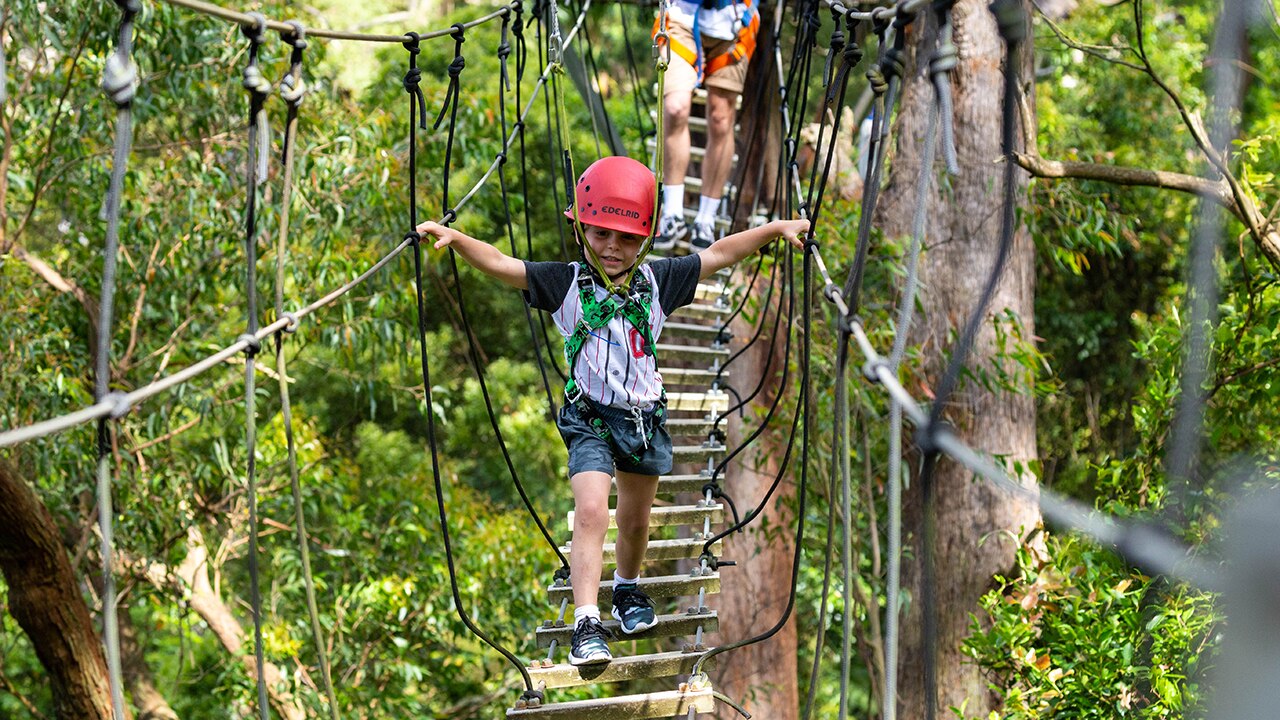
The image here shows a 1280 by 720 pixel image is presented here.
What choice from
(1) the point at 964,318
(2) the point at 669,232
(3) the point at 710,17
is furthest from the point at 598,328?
(1) the point at 964,318

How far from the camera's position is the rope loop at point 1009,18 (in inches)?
50.4

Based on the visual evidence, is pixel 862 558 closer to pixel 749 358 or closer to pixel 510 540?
pixel 749 358

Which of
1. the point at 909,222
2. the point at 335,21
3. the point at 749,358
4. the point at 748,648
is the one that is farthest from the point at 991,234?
the point at 335,21

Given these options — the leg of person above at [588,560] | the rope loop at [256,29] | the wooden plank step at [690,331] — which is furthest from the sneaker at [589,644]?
the wooden plank step at [690,331]

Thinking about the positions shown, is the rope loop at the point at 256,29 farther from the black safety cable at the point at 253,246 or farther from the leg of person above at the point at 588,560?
the leg of person above at the point at 588,560

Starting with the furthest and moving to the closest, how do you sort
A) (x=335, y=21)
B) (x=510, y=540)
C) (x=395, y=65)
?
(x=335, y=21)
(x=395, y=65)
(x=510, y=540)

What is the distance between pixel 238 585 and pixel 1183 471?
6405mm

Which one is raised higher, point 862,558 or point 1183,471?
point 1183,471

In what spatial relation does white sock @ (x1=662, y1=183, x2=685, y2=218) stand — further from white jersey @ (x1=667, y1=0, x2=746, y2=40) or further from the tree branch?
the tree branch

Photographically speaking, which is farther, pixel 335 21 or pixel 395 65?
pixel 335 21

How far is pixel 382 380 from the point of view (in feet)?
18.3


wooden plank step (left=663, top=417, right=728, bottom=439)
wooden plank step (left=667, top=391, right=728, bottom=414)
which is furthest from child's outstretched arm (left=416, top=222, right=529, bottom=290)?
wooden plank step (left=667, top=391, right=728, bottom=414)

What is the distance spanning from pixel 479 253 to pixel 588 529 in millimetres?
463

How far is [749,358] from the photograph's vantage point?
4914 mm
